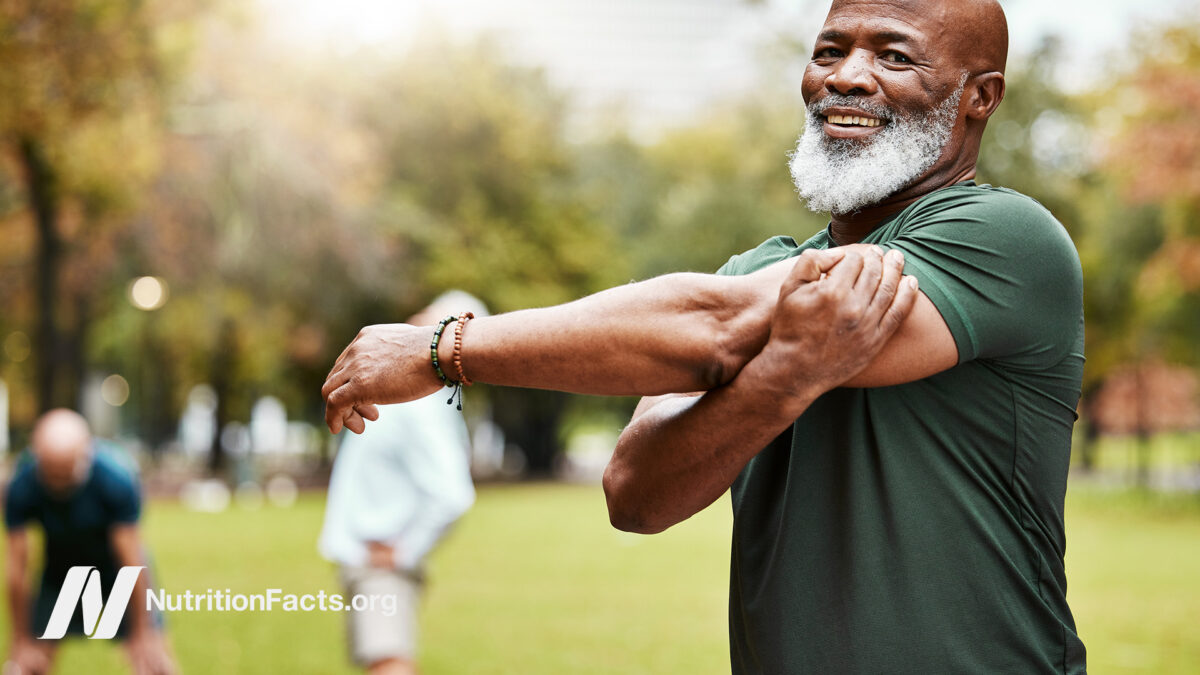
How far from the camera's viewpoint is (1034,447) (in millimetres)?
2096

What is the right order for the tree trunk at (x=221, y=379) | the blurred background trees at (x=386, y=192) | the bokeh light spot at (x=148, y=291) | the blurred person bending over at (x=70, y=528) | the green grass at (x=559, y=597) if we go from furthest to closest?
the tree trunk at (x=221, y=379)
the bokeh light spot at (x=148, y=291)
the blurred background trees at (x=386, y=192)
the green grass at (x=559, y=597)
the blurred person bending over at (x=70, y=528)

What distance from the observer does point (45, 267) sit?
18000 millimetres

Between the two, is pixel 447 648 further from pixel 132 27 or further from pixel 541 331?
pixel 541 331

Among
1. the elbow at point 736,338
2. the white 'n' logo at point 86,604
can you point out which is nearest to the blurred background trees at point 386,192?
the white 'n' logo at point 86,604

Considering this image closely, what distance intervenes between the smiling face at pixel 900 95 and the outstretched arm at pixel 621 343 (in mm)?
358

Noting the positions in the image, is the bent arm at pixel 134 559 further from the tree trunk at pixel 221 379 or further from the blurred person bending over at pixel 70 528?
the tree trunk at pixel 221 379

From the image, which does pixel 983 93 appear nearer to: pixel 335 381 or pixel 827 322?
Answer: pixel 827 322

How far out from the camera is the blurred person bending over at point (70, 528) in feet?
22.7

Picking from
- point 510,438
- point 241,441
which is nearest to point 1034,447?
point 241,441

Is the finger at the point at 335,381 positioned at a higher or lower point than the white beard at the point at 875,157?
lower

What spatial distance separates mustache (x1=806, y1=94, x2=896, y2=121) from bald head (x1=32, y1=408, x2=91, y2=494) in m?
5.58

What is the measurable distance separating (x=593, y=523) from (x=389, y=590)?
19370 millimetres

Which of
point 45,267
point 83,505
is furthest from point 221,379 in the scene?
point 83,505

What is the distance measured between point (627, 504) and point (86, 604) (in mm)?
6278
